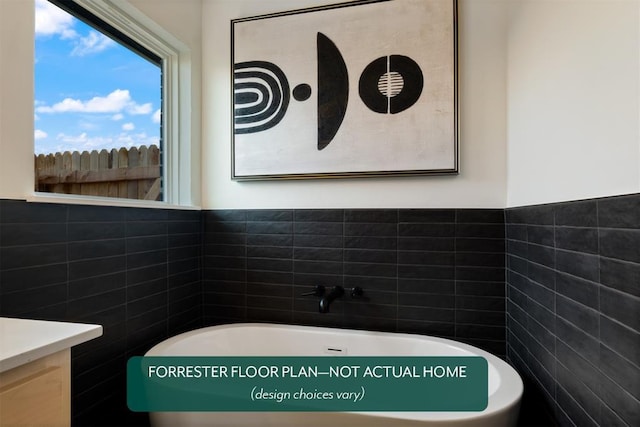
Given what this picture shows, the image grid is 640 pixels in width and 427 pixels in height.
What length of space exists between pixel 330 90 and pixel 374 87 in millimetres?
257

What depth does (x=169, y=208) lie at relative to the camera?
1.92m

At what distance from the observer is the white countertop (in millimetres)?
626

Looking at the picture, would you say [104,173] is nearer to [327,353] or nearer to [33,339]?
[33,339]

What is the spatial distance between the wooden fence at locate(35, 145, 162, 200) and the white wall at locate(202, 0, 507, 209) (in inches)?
13.6

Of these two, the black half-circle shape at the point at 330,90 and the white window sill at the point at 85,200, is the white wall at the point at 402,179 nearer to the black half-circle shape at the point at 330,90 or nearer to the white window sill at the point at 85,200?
the black half-circle shape at the point at 330,90

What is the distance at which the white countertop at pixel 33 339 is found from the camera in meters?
0.63

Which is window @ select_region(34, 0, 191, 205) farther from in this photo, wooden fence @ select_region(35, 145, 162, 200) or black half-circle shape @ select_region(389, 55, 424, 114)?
black half-circle shape @ select_region(389, 55, 424, 114)

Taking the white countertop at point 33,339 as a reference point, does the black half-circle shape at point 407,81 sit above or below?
above

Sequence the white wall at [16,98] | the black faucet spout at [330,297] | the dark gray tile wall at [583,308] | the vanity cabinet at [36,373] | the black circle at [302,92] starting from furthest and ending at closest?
1. the black circle at [302,92]
2. the black faucet spout at [330,297]
3. the white wall at [16,98]
4. the dark gray tile wall at [583,308]
5. the vanity cabinet at [36,373]

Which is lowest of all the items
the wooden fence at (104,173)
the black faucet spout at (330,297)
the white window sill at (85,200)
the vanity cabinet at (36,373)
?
the black faucet spout at (330,297)

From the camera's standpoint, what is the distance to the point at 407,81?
185 cm

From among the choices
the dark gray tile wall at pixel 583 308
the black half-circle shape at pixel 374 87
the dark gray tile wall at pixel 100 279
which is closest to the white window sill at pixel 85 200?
the dark gray tile wall at pixel 100 279
